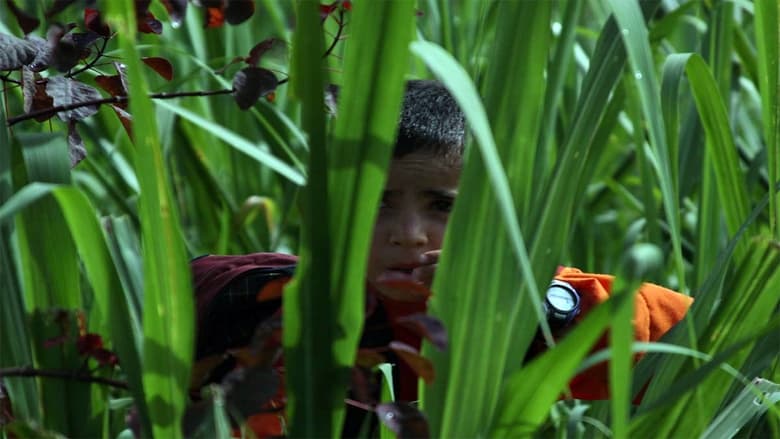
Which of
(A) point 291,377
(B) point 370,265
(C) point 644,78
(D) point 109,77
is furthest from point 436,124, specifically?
(A) point 291,377

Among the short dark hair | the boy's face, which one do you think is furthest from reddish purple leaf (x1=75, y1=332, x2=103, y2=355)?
the short dark hair

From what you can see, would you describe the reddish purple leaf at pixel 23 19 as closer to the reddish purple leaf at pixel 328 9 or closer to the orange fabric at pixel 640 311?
the reddish purple leaf at pixel 328 9

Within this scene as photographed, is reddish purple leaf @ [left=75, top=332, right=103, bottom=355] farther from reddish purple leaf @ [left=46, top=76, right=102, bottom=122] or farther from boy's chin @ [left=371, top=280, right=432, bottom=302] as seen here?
boy's chin @ [left=371, top=280, right=432, bottom=302]

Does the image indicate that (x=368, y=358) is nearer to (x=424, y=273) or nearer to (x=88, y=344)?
(x=88, y=344)

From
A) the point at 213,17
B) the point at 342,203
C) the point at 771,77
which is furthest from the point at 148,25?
the point at 771,77

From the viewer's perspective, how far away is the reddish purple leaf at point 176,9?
0.92 meters

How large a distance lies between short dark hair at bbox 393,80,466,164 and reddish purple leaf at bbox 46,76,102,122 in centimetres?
44

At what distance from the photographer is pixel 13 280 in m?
0.96

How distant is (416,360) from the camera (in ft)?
2.44

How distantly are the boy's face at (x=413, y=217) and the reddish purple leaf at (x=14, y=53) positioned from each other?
1.44ft

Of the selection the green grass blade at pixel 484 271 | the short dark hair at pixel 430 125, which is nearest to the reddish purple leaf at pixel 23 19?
the green grass blade at pixel 484 271

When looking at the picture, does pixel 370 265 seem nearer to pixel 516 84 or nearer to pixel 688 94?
pixel 516 84

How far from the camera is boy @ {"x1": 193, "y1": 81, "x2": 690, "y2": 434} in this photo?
4.14 ft

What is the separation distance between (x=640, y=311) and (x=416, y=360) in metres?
0.61
